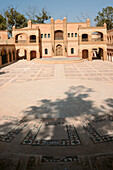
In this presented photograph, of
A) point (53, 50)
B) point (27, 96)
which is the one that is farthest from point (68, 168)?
A: point (53, 50)

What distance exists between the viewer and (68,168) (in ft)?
13.7

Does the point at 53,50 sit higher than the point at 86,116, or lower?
higher

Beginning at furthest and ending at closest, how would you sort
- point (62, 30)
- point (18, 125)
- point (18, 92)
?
point (62, 30), point (18, 92), point (18, 125)

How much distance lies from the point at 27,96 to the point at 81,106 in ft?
15.8

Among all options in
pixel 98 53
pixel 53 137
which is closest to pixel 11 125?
pixel 53 137

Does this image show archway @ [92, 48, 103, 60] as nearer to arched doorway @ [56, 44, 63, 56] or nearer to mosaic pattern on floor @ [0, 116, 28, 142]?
arched doorway @ [56, 44, 63, 56]

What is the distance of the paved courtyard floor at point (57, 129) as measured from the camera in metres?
4.40

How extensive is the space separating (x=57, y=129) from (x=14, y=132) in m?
2.03

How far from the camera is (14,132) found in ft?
25.1

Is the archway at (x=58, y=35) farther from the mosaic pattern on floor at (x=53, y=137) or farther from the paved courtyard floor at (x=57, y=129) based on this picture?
the mosaic pattern on floor at (x=53, y=137)

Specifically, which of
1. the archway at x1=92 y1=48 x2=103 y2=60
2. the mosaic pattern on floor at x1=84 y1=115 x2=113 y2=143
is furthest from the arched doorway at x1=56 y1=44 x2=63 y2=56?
the mosaic pattern on floor at x1=84 y1=115 x2=113 y2=143

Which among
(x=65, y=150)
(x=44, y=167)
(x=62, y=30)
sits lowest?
(x=65, y=150)

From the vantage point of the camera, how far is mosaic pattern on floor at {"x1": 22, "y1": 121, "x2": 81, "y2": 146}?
21.7ft

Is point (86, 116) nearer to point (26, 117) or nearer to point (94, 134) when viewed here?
point (94, 134)
